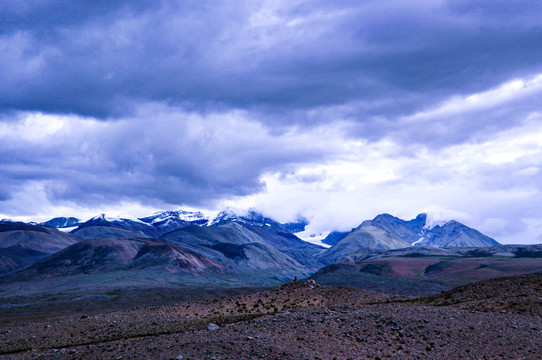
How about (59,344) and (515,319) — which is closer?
(515,319)

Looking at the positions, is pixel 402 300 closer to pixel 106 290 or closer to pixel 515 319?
pixel 515 319

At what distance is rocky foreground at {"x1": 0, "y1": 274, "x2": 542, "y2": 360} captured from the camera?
27797 mm

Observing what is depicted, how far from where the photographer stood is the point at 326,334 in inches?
1233

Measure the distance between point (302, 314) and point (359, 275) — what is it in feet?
460

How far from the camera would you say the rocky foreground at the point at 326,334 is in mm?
27797

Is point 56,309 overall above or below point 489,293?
below

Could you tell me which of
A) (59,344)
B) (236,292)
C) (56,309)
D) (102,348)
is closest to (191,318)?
(59,344)

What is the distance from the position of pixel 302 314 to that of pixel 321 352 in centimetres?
861

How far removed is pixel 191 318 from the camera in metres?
45.4

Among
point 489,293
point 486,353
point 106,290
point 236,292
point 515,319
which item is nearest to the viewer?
point 486,353

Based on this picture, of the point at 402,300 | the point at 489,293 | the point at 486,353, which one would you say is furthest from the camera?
the point at 402,300

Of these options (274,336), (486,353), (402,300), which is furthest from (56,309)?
(486,353)

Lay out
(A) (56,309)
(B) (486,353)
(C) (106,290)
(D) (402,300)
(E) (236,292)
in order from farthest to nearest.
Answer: (C) (106,290) → (E) (236,292) → (A) (56,309) → (D) (402,300) → (B) (486,353)

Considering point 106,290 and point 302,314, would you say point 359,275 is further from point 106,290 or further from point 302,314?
point 302,314
